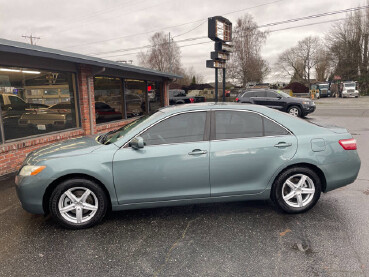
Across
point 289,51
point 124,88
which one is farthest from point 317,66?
point 124,88

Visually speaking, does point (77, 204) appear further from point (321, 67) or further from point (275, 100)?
point (321, 67)

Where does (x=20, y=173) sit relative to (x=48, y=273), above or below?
above

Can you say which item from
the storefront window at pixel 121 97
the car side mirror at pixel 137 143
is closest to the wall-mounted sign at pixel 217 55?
the storefront window at pixel 121 97

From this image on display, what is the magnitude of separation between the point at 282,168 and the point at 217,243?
127 cm

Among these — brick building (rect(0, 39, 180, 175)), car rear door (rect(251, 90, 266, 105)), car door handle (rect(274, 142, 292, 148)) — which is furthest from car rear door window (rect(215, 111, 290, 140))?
car rear door (rect(251, 90, 266, 105))

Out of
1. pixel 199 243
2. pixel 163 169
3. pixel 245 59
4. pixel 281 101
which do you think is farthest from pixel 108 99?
pixel 245 59

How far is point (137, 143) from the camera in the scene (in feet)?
10.4

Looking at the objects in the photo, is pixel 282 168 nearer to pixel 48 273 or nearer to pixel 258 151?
pixel 258 151

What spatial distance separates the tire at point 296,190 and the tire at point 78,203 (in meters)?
2.22

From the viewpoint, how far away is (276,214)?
360 cm

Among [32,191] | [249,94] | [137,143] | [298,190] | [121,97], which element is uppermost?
[249,94]

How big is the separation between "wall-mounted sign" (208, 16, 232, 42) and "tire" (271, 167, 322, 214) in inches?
314

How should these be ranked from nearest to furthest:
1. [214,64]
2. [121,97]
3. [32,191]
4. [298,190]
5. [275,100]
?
[32,191] → [298,190] → [121,97] → [214,64] → [275,100]

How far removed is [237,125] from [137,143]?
1.31 metres
